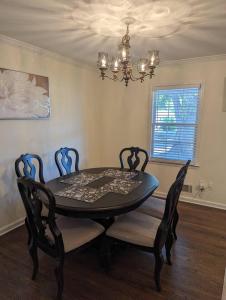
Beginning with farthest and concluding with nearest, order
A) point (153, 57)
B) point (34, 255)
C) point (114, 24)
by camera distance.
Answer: point (114, 24) → point (153, 57) → point (34, 255)

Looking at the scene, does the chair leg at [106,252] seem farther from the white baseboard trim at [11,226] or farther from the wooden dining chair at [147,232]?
the white baseboard trim at [11,226]

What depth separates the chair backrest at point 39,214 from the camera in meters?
1.55

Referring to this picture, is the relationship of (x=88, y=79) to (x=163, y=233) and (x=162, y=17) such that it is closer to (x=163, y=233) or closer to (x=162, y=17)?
(x=162, y=17)

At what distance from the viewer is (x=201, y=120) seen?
3.40 m

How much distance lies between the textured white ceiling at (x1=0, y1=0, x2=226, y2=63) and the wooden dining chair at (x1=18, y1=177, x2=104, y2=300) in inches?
59.6

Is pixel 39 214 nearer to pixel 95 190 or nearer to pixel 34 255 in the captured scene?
pixel 34 255

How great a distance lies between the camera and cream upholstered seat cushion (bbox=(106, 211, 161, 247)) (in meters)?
1.82

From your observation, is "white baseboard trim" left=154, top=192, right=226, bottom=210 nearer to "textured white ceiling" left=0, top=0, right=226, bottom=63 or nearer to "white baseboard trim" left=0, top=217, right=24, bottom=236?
"textured white ceiling" left=0, top=0, right=226, bottom=63

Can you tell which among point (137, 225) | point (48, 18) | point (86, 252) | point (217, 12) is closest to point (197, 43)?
point (217, 12)

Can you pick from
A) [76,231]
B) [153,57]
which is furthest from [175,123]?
[76,231]

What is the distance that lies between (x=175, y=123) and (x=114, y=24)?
6.52 ft

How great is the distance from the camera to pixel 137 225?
1978mm

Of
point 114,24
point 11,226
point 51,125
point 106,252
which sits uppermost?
point 114,24

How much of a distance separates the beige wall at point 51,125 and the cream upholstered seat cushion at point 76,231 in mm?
1080
